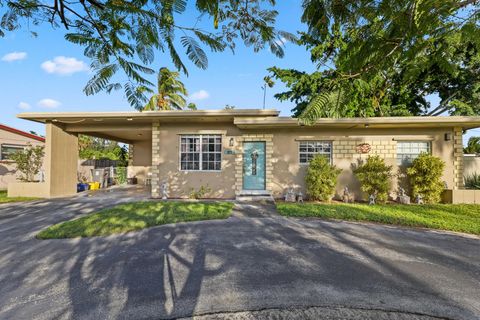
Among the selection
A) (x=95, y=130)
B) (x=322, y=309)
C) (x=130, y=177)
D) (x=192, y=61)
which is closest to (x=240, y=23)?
(x=192, y=61)

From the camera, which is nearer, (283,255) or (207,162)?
(283,255)

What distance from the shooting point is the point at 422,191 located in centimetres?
800

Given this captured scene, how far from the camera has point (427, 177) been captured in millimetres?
7809

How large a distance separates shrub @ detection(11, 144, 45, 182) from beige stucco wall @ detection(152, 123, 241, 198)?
5.88 m

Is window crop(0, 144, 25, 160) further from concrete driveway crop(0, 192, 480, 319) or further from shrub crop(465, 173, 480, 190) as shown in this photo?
shrub crop(465, 173, 480, 190)

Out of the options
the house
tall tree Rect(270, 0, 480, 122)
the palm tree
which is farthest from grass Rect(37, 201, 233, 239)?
the palm tree

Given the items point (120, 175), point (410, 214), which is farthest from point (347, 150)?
point (120, 175)

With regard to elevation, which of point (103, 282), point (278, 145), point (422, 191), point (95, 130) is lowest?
point (103, 282)

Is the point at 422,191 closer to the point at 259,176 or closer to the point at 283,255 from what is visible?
the point at 259,176

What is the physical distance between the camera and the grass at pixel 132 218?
479cm

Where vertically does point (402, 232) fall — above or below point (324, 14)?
below

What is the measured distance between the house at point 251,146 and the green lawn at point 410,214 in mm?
1865

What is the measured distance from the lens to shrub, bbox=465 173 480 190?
29.8ft

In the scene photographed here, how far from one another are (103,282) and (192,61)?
9.63ft
